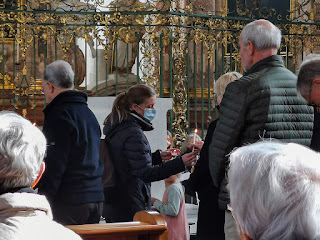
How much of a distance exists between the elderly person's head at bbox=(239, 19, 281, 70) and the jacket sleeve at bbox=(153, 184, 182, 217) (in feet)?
7.33

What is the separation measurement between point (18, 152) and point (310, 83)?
2.26 m

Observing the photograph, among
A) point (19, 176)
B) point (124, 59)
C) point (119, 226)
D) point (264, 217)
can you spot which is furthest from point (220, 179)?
point (124, 59)

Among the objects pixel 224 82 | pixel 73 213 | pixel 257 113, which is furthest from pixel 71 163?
pixel 257 113

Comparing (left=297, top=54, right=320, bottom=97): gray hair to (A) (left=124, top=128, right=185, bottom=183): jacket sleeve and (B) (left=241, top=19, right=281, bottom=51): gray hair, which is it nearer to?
(B) (left=241, top=19, right=281, bottom=51): gray hair

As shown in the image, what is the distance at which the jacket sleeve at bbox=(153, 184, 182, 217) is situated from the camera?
687 centimetres

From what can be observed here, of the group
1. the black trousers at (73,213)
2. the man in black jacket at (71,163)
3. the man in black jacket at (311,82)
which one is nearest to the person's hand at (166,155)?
the man in black jacket at (71,163)

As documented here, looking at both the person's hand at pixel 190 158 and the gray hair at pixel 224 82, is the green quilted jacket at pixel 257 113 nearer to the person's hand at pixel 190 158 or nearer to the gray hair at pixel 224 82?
the gray hair at pixel 224 82

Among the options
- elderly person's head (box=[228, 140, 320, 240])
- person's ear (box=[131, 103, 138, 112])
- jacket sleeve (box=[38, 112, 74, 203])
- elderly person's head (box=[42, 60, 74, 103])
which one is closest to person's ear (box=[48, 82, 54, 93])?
elderly person's head (box=[42, 60, 74, 103])

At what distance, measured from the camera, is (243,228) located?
238 centimetres

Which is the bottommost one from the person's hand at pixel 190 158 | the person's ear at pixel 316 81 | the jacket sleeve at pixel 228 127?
the person's hand at pixel 190 158

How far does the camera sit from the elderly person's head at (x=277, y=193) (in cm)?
226

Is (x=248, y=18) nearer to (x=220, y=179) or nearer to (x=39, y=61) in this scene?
(x=39, y=61)

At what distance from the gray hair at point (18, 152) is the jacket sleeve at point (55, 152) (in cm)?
233

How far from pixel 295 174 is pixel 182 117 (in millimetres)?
7780
